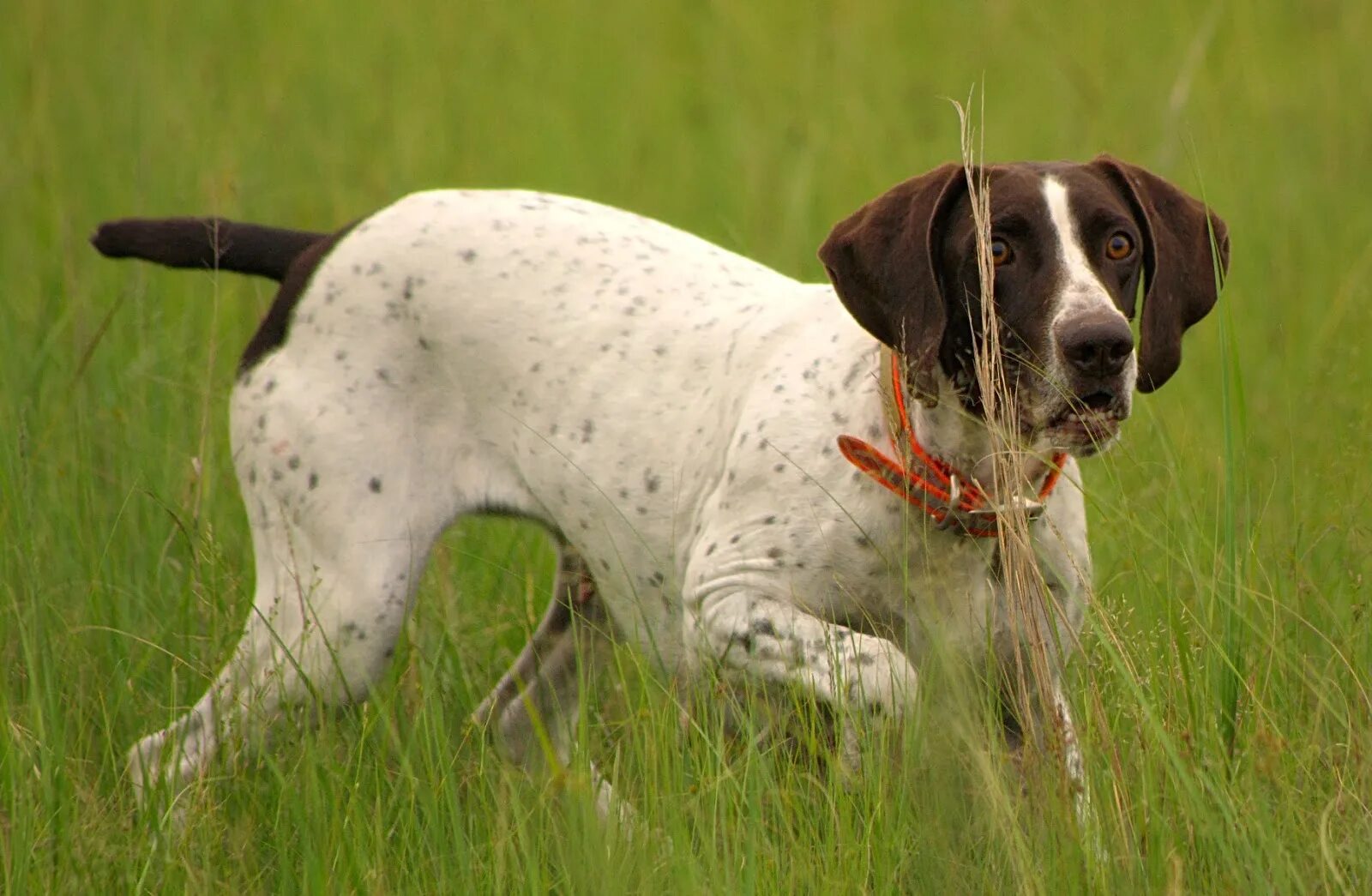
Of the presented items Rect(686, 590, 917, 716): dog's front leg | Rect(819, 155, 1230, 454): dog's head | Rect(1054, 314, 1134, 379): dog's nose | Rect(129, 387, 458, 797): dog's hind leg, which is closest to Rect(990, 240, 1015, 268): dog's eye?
Rect(819, 155, 1230, 454): dog's head

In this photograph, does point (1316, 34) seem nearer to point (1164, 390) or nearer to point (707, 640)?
point (1164, 390)

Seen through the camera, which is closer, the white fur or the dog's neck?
the dog's neck

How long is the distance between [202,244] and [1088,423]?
2200mm

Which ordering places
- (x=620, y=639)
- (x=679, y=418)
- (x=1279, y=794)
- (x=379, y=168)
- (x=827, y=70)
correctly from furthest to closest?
(x=827, y=70), (x=379, y=168), (x=620, y=639), (x=679, y=418), (x=1279, y=794)

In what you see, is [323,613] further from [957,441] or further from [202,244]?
[957,441]

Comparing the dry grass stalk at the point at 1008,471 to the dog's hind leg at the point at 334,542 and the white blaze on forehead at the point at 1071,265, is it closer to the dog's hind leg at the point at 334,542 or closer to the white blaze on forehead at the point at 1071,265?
the white blaze on forehead at the point at 1071,265

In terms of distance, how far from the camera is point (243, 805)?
3.52 meters

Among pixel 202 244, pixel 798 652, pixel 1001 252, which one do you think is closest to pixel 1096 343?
pixel 1001 252

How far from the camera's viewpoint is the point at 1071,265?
10.8 feet

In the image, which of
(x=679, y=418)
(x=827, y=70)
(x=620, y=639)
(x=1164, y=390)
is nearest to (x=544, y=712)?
(x=620, y=639)

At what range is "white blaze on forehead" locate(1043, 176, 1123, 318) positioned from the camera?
320cm

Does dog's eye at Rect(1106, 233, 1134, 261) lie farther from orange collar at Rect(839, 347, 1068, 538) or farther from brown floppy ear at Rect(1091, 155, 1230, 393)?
orange collar at Rect(839, 347, 1068, 538)

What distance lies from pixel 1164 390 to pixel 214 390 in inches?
114

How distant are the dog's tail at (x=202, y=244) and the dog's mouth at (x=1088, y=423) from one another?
191 cm
